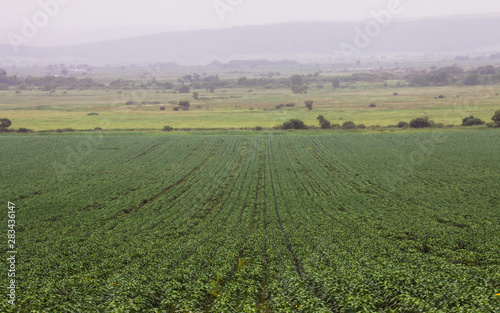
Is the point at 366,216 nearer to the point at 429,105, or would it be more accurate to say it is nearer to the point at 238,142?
the point at 238,142

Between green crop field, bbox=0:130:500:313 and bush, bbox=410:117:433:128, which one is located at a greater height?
bush, bbox=410:117:433:128

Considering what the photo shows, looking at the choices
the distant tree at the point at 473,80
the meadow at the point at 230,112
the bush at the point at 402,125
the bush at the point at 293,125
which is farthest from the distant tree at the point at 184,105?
the distant tree at the point at 473,80

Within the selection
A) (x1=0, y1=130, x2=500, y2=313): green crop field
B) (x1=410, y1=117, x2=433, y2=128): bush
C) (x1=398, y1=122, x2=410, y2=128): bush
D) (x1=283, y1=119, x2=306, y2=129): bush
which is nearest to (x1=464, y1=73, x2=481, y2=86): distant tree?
(x1=410, y1=117, x2=433, y2=128): bush

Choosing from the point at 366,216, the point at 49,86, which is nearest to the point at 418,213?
the point at 366,216

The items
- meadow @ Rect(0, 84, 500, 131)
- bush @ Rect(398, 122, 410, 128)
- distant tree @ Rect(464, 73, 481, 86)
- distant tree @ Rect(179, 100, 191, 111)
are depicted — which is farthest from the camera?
distant tree @ Rect(464, 73, 481, 86)

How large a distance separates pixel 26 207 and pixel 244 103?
108497mm

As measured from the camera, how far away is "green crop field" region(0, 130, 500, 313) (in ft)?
40.5

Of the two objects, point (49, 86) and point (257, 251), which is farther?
point (49, 86)

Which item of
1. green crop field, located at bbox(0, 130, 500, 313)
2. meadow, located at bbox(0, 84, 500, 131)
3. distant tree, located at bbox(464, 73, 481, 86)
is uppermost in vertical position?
distant tree, located at bbox(464, 73, 481, 86)

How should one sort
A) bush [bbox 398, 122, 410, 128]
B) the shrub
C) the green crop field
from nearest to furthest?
the green crop field
bush [bbox 398, 122, 410, 128]
the shrub

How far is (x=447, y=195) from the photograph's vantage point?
32.4 metres

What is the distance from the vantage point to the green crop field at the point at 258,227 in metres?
12.3

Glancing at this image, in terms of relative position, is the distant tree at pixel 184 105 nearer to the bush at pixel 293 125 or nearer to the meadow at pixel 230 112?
the meadow at pixel 230 112

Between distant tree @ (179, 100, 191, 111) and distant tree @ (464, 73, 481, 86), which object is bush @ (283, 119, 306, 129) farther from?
distant tree @ (464, 73, 481, 86)
